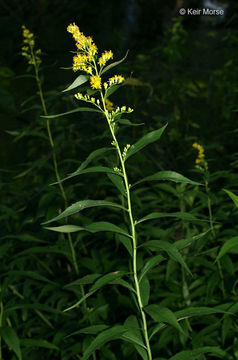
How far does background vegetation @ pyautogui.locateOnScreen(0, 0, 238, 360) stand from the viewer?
1872 mm

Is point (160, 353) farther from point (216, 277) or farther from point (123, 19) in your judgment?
point (123, 19)

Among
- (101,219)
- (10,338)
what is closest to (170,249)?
(10,338)

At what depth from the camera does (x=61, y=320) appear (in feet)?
7.08

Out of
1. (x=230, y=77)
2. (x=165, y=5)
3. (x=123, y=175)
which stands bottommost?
(x=123, y=175)

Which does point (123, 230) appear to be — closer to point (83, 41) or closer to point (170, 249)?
point (170, 249)

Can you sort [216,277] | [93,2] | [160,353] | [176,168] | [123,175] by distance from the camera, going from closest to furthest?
[123,175] < [216,277] < [160,353] < [176,168] < [93,2]

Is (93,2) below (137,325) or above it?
above

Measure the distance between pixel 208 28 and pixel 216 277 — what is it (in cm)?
809

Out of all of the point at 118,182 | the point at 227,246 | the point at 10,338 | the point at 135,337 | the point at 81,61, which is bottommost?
the point at 10,338

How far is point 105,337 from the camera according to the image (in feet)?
3.65

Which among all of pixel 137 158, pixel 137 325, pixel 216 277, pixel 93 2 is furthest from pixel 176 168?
pixel 93 2

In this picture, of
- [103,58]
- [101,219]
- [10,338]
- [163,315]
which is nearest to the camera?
[163,315]

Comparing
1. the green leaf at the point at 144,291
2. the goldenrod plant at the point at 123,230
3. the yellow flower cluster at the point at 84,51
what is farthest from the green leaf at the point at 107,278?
the yellow flower cluster at the point at 84,51

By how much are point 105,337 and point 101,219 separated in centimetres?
165
